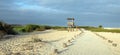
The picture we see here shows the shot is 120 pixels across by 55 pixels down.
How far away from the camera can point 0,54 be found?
48.3 feet

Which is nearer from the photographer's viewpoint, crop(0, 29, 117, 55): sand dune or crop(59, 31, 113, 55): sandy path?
crop(0, 29, 117, 55): sand dune

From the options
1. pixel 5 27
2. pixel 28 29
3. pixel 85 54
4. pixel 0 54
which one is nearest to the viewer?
pixel 0 54

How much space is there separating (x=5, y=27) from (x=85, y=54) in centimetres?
2656

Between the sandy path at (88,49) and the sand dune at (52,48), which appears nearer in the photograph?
the sand dune at (52,48)

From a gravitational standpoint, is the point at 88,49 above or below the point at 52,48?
below

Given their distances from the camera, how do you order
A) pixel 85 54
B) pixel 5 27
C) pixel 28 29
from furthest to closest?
pixel 28 29, pixel 5 27, pixel 85 54

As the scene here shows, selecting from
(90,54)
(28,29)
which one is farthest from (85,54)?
(28,29)

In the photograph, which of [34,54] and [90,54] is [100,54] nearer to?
[90,54]

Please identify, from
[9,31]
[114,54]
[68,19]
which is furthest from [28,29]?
[114,54]

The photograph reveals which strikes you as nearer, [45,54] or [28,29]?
[45,54]

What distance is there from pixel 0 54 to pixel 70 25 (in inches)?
2118

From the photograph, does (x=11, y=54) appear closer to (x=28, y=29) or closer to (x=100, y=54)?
(x=100, y=54)

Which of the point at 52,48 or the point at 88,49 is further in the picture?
the point at 52,48

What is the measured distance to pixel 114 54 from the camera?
16.3m
